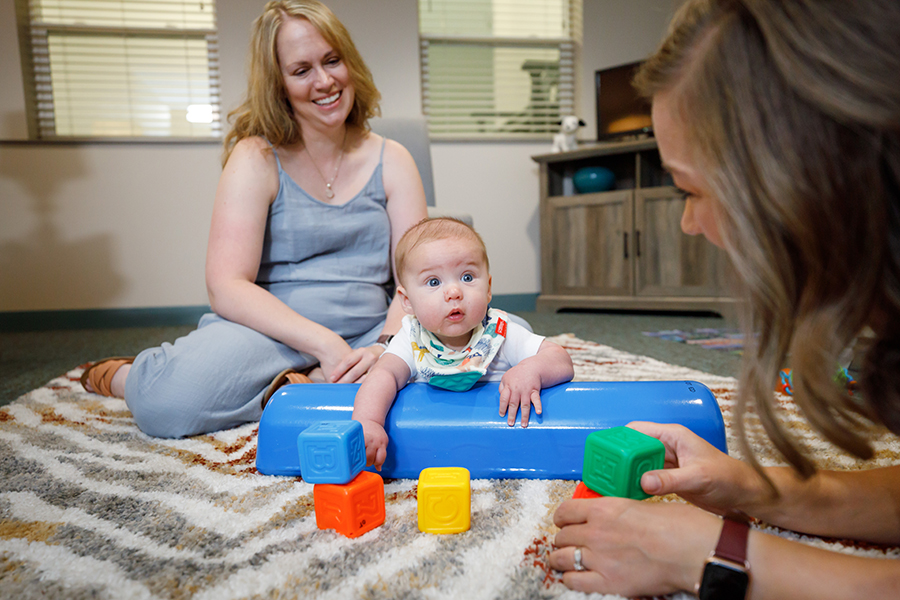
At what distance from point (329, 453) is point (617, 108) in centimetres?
293

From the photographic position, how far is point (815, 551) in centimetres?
44

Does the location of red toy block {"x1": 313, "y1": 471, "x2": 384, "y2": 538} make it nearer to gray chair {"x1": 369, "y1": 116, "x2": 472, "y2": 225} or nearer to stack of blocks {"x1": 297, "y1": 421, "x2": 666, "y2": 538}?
stack of blocks {"x1": 297, "y1": 421, "x2": 666, "y2": 538}

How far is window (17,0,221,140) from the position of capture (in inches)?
109

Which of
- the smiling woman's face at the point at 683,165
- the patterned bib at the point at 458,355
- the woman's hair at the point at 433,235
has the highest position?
the smiling woman's face at the point at 683,165

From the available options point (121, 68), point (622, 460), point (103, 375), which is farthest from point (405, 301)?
point (121, 68)

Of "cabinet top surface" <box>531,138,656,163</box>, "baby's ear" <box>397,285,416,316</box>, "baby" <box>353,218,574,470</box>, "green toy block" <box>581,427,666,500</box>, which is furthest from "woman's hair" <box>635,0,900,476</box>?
"cabinet top surface" <box>531,138,656,163</box>

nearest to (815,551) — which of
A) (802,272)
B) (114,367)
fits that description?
(802,272)

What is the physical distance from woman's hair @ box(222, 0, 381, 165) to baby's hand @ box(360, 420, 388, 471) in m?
0.79

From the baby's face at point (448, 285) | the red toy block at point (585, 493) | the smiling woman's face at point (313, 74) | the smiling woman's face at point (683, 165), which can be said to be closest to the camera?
the smiling woman's face at point (683, 165)

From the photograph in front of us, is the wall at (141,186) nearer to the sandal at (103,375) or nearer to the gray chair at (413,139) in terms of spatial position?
the gray chair at (413,139)

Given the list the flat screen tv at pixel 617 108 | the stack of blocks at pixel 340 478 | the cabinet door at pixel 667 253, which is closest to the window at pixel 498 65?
the flat screen tv at pixel 617 108

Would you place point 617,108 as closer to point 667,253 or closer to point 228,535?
point 667,253

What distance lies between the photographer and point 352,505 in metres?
0.59

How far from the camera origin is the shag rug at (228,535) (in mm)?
514
